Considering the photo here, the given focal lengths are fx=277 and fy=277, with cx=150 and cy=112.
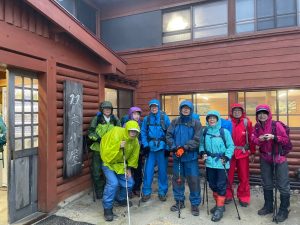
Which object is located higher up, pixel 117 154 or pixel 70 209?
pixel 117 154

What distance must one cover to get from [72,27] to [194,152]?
3148 millimetres

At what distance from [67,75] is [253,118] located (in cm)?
457

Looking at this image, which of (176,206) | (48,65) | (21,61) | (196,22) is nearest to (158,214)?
(176,206)

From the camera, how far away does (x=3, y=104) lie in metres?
6.43

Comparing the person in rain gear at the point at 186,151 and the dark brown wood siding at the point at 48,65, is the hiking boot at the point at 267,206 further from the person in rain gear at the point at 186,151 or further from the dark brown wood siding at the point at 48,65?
the dark brown wood siding at the point at 48,65

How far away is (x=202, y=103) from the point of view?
7520 mm

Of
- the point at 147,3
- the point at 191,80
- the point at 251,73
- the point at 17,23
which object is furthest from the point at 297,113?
the point at 17,23

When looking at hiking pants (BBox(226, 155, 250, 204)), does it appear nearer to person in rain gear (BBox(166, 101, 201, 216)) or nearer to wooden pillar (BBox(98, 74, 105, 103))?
person in rain gear (BBox(166, 101, 201, 216))

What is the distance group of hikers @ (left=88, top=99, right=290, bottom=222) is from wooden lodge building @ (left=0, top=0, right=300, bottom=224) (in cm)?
101

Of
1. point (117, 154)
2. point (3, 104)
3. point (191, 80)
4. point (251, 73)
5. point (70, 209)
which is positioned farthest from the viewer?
point (191, 80)

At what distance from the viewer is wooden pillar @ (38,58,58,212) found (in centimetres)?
486

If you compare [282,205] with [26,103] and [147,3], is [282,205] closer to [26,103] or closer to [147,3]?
[26,103]

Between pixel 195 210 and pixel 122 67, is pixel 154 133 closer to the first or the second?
pixel 195 210

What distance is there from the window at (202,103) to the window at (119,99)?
1.03 m
